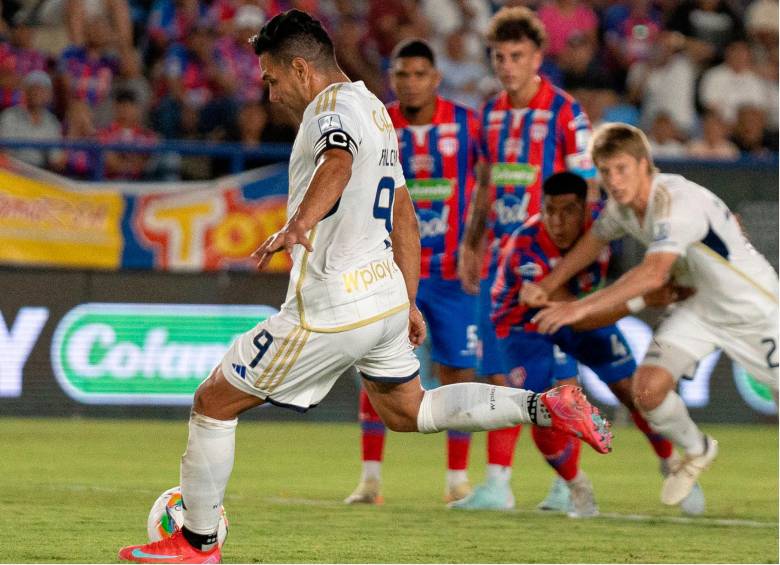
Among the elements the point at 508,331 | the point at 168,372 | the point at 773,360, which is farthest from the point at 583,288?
the point at 168,372

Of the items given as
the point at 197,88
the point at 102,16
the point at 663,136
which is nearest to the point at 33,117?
the point at 102,16

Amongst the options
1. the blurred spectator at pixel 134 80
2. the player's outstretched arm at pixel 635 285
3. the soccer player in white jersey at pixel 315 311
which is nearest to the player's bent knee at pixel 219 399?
the soccer player in white jersey at pixel 315 311

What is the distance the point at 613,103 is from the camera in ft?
50.5

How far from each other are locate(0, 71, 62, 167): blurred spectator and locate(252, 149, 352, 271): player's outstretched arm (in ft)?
27.8

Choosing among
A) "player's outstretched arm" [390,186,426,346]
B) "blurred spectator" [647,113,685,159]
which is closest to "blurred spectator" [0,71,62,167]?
"blurred spectator" [647,113,685,159]

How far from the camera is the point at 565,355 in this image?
836 cm

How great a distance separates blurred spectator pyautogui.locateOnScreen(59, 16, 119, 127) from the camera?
1401 cm

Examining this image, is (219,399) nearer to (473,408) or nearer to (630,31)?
(473,408)

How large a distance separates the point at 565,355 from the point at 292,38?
3272 millimetres

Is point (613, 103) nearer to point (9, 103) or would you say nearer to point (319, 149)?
point (9, 103)

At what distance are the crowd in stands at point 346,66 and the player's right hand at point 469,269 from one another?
5.09m

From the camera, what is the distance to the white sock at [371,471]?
27.4 feet

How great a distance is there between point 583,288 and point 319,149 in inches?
130

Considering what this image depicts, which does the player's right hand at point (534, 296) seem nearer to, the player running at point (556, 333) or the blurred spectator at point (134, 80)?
the player running at point (556, 333)
